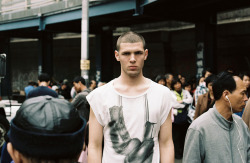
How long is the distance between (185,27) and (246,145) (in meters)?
17.5

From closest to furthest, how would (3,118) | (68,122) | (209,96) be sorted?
(68,122) → (209,96) → (3,118)

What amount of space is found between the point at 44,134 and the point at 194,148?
77.3 inches

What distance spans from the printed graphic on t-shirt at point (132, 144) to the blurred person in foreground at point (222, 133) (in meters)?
0.39

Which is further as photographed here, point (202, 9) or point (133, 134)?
point (202, 9)

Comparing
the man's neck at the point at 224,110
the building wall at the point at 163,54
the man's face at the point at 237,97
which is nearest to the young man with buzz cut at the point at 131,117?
the man's neck at the point at 224,110

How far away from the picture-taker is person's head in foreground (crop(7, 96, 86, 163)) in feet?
4.63

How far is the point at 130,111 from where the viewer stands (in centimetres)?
301

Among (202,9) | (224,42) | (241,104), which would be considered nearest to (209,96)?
(241,104)

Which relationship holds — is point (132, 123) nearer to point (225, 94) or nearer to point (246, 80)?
point (225, 94)

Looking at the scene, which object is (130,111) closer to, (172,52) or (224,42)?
(224,42)

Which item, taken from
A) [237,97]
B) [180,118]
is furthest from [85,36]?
[237,97]

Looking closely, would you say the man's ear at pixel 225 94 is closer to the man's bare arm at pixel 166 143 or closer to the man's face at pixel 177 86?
the man's bare arm at pixel 166 143

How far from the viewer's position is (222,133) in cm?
312

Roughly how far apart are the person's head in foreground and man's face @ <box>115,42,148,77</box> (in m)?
1.63
